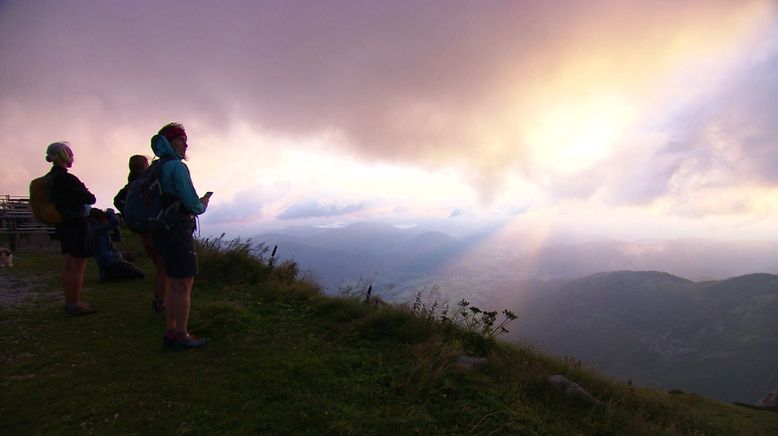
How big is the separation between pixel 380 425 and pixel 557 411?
2.29 m

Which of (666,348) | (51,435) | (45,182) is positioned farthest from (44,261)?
(666,348)

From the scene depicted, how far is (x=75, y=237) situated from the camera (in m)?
5.46

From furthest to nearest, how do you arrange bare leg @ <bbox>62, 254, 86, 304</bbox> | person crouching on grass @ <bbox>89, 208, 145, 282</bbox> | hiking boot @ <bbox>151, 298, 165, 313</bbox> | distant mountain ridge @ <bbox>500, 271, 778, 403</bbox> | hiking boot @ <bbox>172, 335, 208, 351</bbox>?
distant mountain ridge @ <bbox>500, 271, 778, 403</bbox> → person crouching on grass @ <bbox>89, 208, 145, 282</bbox> → hiking boot @ <bbox>151, 298, 165, 313</bbox> → bare leg @ <bbox>62, 254, 86, 304</bbox> → hiking boot @ <bbox>172, 335, 208, 351</bbox>

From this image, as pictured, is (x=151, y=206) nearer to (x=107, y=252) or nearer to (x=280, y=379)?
(x=280, y=379)

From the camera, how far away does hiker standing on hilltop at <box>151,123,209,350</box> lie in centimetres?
426

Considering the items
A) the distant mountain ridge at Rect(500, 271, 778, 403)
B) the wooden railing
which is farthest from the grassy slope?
the distant mountain ridge at Rect(500, 271, 778, 403)

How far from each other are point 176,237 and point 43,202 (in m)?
2.93

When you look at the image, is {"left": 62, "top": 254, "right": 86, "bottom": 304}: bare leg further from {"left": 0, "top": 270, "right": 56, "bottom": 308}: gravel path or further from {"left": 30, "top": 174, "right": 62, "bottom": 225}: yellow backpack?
{"left": 0, "top": 270, "right": 56, "bottom": 308}: gravel path

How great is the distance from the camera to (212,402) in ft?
11.0

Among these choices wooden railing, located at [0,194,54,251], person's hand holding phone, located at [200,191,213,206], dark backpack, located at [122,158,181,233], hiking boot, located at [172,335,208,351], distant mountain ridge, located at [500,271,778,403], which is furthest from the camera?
distant mountain ridge, located at [500,271,778,403]

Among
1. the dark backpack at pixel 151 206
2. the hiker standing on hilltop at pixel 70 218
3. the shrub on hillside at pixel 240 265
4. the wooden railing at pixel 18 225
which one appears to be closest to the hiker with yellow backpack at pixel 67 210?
the hiker standing on hilltop at pixel 70 218

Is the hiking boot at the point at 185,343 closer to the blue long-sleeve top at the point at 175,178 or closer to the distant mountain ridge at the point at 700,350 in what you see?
the blue long-sleeve top at the point at 175,178

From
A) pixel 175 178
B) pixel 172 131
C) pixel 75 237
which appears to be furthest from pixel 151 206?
pixel 75 237

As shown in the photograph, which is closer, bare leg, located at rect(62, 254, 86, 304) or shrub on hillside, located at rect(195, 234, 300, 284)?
bare leg, located at rect(62, 254, 86, 304)
